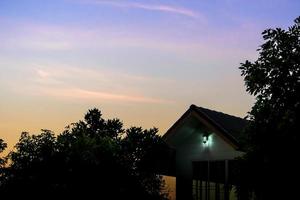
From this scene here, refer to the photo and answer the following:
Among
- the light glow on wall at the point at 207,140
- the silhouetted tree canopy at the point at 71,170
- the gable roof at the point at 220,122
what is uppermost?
the gable roof at the point at 220,122

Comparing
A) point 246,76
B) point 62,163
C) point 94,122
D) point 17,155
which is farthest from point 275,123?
point 94,122

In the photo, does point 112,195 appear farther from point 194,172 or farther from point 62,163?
point 194,172

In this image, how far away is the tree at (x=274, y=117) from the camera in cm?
1161

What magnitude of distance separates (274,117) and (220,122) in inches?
293

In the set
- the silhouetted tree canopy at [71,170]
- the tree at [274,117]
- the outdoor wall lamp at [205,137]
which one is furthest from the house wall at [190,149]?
the tree at [274,117]

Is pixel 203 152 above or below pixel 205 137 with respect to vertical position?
below

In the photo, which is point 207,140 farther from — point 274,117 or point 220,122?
point 274,117

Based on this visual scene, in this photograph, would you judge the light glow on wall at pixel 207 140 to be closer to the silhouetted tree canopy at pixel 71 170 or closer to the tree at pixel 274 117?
the silhouetted tree canopy at pixel 71 170

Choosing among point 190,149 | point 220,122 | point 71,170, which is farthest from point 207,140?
point 71,170

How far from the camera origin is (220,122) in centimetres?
1944

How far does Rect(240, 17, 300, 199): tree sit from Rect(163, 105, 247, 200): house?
236 inches

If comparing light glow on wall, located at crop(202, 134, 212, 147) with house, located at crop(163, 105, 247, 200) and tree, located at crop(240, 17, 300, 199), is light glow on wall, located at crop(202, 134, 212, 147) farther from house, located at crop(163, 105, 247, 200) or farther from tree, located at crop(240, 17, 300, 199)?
tree, located at crop(240, 17, 300, 199)

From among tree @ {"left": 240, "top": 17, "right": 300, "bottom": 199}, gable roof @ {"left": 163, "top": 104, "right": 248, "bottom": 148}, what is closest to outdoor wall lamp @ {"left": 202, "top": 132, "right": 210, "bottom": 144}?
gable roof @ {"left": 163, "top": 104, "right": 248, "bottom": 148}

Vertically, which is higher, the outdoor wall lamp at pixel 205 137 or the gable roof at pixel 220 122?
the gable roof at pixel 220 122
